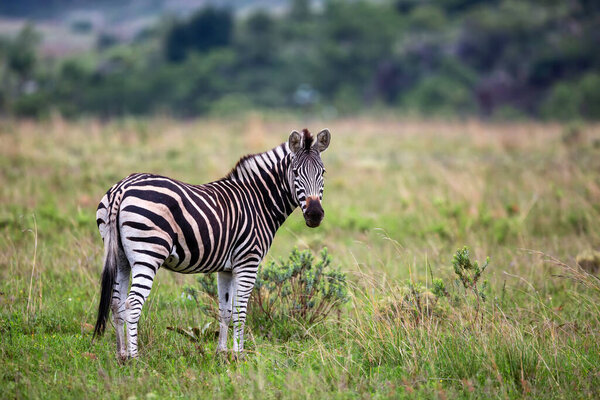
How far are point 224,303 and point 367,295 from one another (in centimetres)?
172

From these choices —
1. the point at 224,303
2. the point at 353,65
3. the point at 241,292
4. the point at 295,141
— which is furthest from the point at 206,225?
the point at 353,65

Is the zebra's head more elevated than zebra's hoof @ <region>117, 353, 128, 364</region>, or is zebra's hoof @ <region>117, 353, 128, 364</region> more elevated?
the zebra's head

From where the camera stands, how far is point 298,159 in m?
5.46

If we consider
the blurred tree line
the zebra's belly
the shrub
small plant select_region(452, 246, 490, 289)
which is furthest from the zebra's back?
the blurred tree line

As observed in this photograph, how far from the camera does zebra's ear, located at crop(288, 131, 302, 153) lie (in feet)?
17.7

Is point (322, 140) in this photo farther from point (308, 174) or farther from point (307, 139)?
point (308, 174)

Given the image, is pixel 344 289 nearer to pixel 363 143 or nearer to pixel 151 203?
pixel 151 203

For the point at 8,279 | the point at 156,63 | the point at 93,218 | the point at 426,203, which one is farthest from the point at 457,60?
the point at 8,279

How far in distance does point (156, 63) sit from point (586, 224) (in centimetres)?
4088

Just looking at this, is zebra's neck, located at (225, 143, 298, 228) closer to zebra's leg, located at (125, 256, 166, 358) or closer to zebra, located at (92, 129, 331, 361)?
zebra, located at (92, 129, 331, 361)

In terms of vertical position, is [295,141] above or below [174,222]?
above

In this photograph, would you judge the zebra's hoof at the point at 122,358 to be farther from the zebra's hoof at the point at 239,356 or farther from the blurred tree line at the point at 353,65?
the blurred tree line at the point at 353,65

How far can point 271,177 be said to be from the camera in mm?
5707

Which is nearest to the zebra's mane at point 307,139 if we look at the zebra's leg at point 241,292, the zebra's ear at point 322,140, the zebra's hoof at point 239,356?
the zebra's ear at point 322,140
